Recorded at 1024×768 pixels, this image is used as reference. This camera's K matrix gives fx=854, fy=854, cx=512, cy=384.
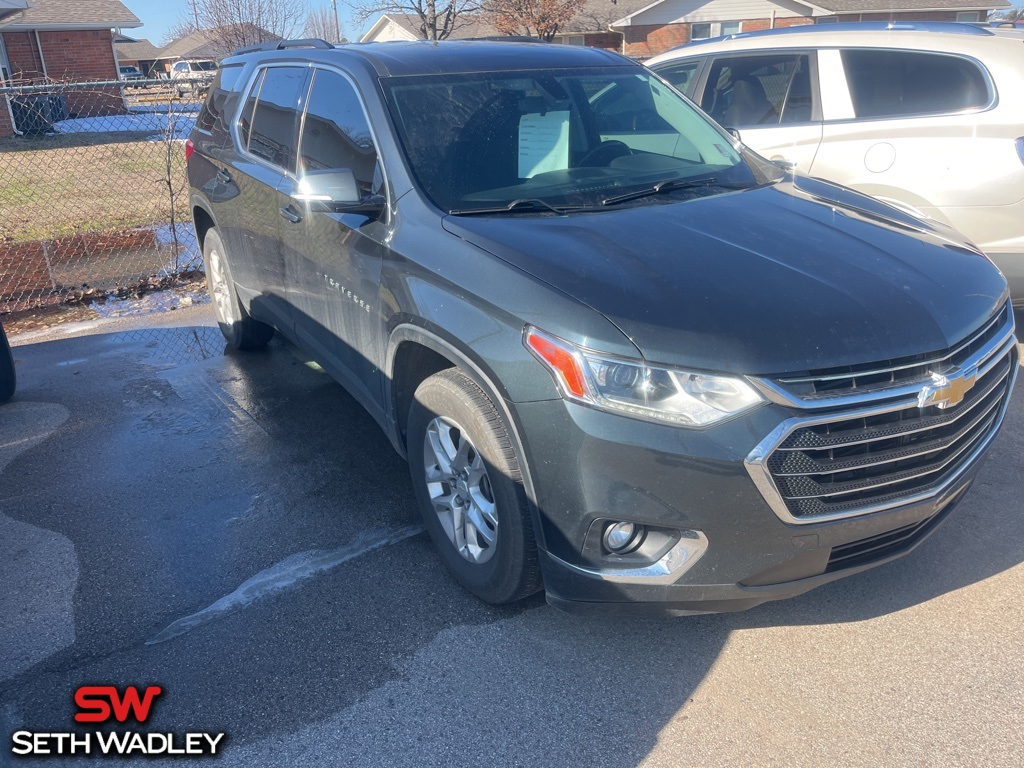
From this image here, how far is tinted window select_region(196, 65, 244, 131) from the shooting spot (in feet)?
18.4

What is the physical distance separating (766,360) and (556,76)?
7.33ft

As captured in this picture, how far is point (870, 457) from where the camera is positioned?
8.45ft

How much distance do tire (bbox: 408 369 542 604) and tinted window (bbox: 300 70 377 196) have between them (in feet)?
3.60

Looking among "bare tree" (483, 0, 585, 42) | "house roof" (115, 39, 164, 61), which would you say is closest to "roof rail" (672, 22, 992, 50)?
"bare tree" (483, 0, 585, 42)

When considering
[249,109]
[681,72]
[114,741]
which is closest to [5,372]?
[249,109]

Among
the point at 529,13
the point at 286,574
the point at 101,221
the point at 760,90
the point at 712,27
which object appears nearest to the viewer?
the point at 286,574

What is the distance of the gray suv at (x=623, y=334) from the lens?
8.17ft

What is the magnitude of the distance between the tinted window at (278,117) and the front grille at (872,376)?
2.98 meters

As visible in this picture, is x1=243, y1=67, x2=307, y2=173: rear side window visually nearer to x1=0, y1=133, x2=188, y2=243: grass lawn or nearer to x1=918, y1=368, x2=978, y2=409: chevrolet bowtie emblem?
x1=918, y1=368, x2=978, y2=409: chevrolet bowtie emblem

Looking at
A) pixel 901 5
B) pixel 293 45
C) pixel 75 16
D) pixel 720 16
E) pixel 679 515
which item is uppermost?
pixel 75 16

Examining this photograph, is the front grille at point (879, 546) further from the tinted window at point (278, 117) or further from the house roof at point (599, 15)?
the house roof at point (599, 15)

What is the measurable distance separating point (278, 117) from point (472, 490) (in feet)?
8.85

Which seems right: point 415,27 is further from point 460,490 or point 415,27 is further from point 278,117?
point 460,490

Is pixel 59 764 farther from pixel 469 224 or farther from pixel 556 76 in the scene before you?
pixel 556 76
